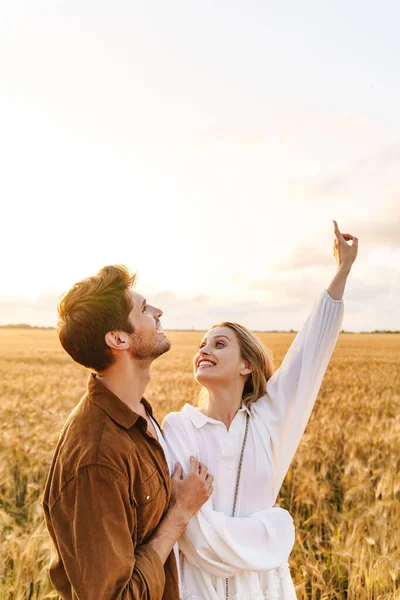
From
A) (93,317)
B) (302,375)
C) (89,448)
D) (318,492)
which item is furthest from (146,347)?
(318,492)

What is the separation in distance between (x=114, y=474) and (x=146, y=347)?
589 millimetres

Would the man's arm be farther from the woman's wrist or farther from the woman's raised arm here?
the woman's wrist

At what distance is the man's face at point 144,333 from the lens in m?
2.79

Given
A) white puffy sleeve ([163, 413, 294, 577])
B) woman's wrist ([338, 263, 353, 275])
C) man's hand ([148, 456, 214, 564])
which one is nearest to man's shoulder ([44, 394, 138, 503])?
man's hand ([148, 456, 214, 564])

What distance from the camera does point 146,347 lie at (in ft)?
9.24

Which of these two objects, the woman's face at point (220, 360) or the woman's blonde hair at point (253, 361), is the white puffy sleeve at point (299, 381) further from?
the woman's face at point (220, 360)

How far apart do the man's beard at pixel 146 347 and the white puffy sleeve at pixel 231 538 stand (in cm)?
55

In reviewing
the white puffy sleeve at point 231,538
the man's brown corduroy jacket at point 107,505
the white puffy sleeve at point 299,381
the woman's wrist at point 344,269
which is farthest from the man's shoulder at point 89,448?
the woman's wrist at point 344,269

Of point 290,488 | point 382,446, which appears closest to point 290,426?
point 290,488

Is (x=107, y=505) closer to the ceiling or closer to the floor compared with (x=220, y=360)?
closer to the floor

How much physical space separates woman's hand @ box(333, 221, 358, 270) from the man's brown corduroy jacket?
1356 mm

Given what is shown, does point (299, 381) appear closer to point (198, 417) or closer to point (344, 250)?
point (198, 417)

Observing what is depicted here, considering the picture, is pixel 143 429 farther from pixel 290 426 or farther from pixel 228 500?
pixel 290 426

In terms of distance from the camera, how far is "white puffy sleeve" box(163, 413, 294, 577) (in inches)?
114
